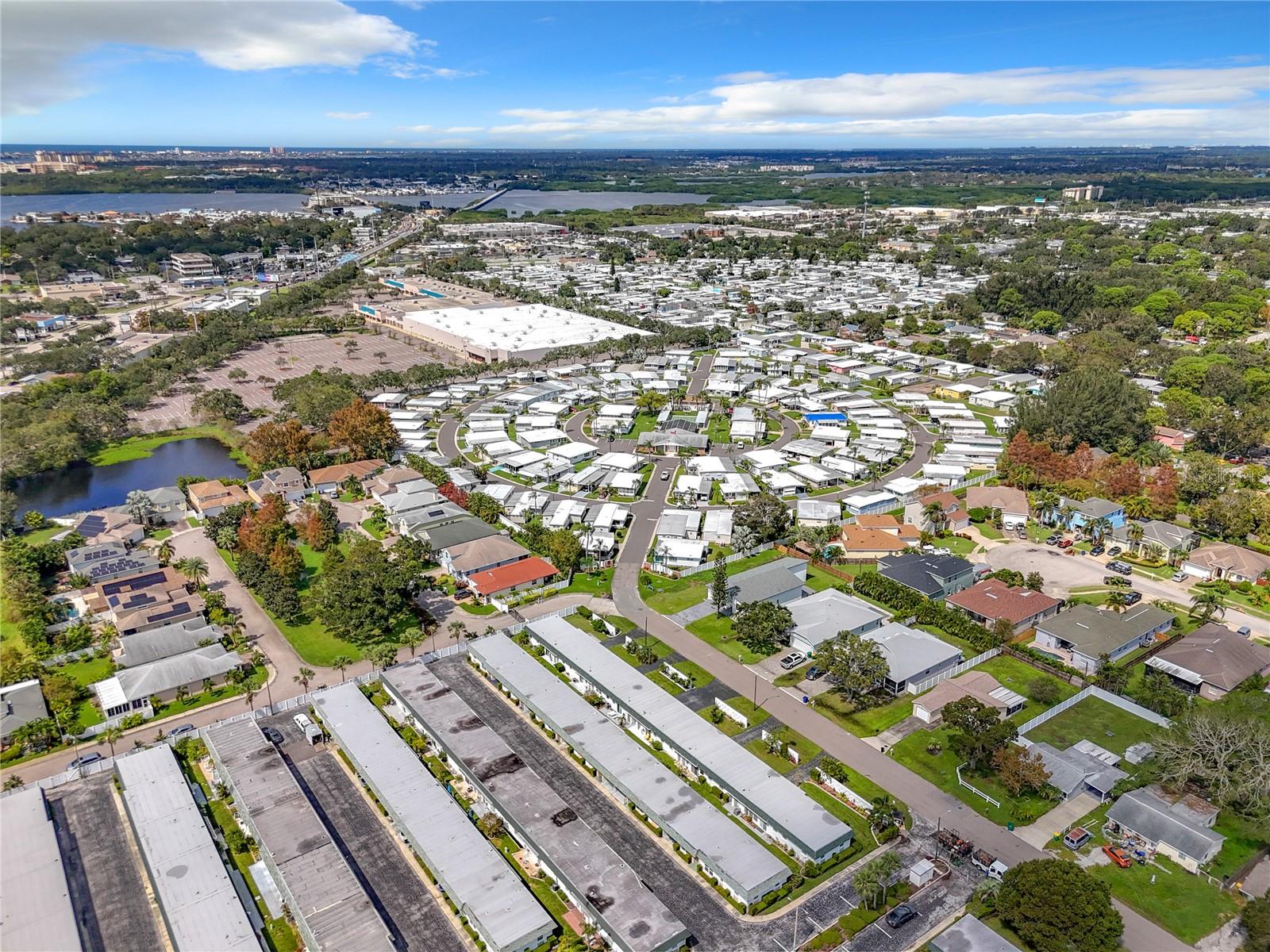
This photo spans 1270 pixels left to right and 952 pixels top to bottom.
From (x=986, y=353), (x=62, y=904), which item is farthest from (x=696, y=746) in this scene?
(x=986, y=353)

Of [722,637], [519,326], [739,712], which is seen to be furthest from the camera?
[519,326]

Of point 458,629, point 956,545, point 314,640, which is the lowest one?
point 314,640

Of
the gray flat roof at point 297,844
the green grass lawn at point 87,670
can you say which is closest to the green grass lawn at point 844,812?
the gray flat roof at point 297,844

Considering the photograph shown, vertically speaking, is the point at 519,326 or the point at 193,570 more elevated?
the point at 519,326

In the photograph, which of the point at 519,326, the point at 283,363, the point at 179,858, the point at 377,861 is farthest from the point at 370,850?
the point at 519,326

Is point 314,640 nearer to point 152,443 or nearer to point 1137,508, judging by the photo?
point 152,443

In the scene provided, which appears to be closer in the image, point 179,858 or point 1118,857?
point 179,858

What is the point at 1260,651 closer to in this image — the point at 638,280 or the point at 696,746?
the point at 696,746

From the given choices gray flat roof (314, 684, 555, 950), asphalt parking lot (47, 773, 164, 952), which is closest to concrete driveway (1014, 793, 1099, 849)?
gray flat roof (314, 684, 555, 950)
